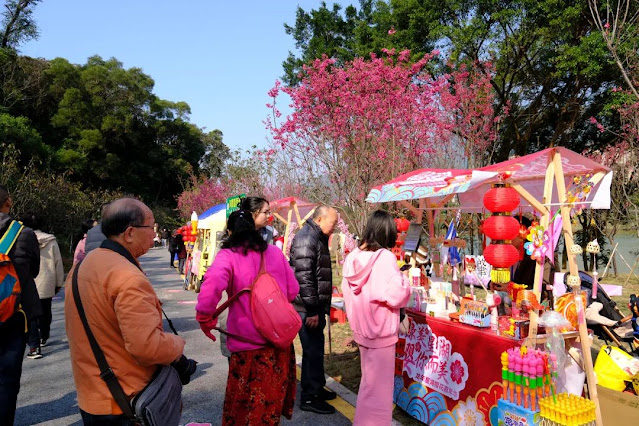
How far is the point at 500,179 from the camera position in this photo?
3574mm

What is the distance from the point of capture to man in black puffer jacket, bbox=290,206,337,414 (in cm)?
400

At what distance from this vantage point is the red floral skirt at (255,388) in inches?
108

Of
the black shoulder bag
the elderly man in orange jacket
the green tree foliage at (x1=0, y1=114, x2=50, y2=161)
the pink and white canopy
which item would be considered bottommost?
the black shoulder bag

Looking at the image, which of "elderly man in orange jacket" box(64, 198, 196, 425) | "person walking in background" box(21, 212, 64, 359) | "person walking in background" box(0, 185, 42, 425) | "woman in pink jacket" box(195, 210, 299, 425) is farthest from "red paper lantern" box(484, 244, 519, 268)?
"person walking in background" box(21, 212, 64, 359)

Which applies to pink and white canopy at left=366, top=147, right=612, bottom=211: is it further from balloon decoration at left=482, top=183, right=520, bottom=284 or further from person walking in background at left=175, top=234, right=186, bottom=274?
person walking in background at left=175, top=234, right=186, bottom=274

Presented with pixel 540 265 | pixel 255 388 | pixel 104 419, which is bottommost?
pixel 255 388

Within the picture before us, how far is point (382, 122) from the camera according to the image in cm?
971

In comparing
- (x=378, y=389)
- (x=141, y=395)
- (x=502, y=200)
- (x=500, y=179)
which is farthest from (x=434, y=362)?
(x=141, y=395)

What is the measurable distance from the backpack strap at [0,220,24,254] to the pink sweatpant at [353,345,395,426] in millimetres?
2809

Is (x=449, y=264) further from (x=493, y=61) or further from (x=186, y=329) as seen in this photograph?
(x=493, y=61)

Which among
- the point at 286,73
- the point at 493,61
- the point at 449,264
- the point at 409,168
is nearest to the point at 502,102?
the point at 493,61

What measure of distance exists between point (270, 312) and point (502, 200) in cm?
203

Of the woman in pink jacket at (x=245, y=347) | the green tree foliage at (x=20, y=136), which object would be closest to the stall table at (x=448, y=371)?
the woman in pink jacket at (x=245, y=347)

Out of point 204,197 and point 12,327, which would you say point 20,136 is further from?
point 12,327
